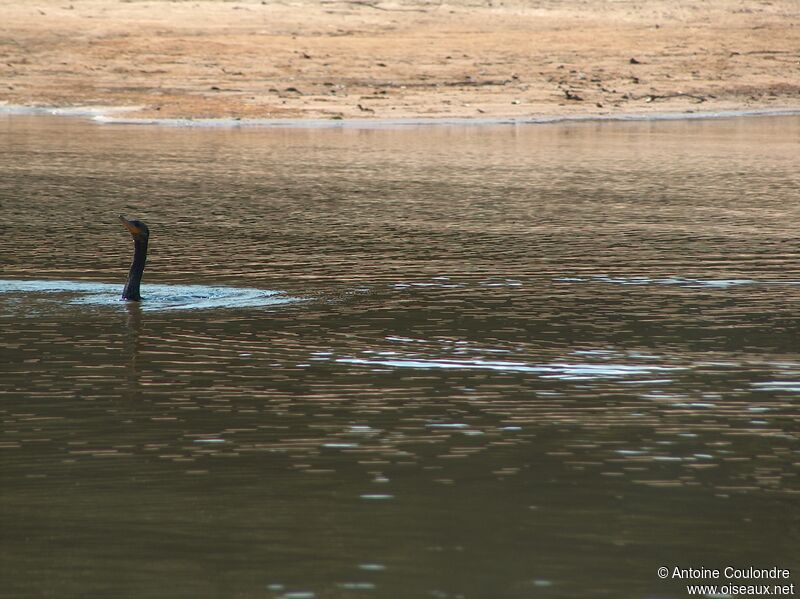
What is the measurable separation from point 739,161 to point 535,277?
13.9 metres

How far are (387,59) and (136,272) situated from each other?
29.2 m

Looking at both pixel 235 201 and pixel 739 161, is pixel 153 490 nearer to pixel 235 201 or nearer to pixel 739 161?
pixel 235 201

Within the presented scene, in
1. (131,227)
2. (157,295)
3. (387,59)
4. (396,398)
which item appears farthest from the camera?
(387,59)

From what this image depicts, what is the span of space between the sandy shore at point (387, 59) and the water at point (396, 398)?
17.5m

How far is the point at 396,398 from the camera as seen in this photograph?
28.4ft

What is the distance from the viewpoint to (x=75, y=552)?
5930 mm

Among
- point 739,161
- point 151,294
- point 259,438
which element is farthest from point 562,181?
point 259,438

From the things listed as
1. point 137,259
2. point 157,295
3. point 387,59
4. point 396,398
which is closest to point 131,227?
point 137,259

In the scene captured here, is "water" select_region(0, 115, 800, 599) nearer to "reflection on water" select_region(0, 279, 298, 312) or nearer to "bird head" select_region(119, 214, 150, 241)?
"reflection on water" select_region(0, 279, 298, 312)

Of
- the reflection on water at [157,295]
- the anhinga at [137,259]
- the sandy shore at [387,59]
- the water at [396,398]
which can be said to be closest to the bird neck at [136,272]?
the anhinga at [137,259]

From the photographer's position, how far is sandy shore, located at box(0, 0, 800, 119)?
37.0 metres

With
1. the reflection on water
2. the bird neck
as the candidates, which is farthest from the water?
the bird neck

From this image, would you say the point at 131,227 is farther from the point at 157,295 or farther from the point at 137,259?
the point at 157,295

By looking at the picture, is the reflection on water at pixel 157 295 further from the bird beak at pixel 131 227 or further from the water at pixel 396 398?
the bird beak at pixel 131 227
